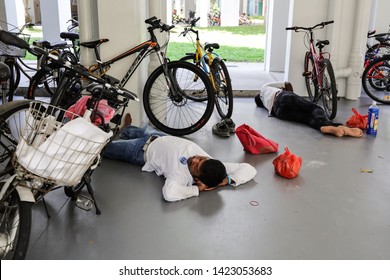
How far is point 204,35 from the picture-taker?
48.2 feet

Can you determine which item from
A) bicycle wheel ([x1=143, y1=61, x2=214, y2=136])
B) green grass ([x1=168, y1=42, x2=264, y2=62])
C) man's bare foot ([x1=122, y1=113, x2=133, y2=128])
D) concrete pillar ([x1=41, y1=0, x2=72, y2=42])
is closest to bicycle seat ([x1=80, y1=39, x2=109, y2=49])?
bicycle wheel ([x1=143, y1=61, x2=214, y2=136])

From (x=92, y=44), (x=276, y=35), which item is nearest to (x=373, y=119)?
(x=92, y=44)

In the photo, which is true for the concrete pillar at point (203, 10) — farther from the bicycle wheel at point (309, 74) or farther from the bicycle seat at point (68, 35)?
the bicycle wheel at point (309, 74)

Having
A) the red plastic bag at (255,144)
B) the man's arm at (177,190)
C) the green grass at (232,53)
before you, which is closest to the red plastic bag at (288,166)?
the red plastic bag at (255,144)

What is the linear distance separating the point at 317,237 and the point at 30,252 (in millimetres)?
1548

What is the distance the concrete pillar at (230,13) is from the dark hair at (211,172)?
14.7 meters

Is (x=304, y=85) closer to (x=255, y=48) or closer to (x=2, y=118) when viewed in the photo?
(x=2, y=118)

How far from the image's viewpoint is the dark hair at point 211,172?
2916 mm

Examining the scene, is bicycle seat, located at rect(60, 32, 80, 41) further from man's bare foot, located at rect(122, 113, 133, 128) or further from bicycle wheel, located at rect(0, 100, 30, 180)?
bicycle wheel, located at rect(0, 100, 30, 180)

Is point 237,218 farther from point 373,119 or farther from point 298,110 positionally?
point 298,110

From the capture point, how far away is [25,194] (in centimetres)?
202

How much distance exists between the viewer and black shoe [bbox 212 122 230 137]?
4.42 m

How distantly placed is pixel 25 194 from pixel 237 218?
1261 mm
